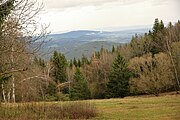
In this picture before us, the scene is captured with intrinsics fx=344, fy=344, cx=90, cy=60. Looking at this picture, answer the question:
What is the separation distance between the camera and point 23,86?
27.7m

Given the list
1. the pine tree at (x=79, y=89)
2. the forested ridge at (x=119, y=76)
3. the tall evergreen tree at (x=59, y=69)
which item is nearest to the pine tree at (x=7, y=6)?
the forested ridge at (x=119, y=76)

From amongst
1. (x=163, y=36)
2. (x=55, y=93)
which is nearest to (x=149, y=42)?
(x=163, y=36)

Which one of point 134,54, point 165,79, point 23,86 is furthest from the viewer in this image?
point 134,54

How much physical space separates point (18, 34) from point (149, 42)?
6563 centimetres

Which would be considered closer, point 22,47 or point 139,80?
point 22,47

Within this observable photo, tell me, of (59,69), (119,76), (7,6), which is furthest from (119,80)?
(7,6)

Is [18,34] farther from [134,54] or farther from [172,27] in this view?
[172,27]

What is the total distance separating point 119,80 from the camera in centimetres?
6138

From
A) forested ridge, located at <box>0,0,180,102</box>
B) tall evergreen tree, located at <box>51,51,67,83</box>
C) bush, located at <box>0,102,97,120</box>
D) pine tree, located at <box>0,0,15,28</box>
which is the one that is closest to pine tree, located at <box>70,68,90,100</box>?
forested ridge, located at <box>0,0,180,102</box>

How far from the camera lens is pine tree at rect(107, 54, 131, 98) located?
2399 inches

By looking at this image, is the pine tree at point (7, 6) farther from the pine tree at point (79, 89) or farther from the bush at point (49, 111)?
the pine tree at point (79, 89)

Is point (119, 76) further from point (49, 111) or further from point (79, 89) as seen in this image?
point (49, 111)

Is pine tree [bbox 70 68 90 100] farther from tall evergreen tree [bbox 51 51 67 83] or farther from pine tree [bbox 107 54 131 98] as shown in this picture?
tall evergreen tree [bbox 51 51 67 83]

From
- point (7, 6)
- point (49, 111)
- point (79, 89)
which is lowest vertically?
point (79, 89)
